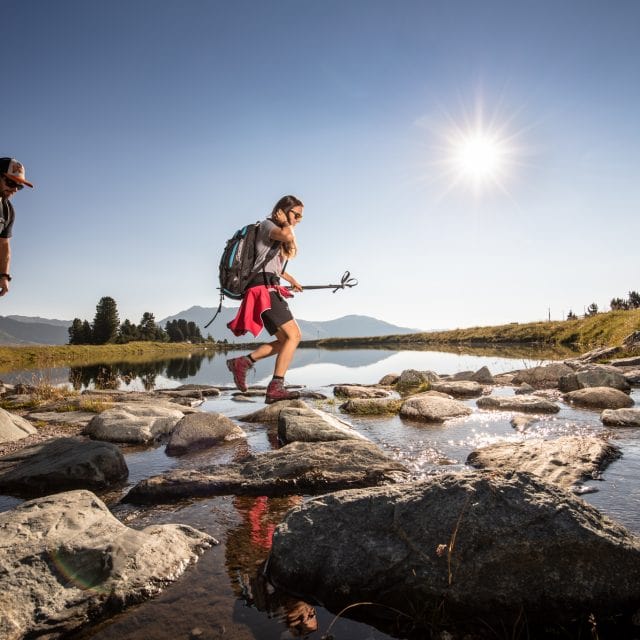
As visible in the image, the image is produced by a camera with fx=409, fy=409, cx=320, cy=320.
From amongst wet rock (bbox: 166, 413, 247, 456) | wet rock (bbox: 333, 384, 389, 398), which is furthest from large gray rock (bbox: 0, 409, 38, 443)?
wet rock (bbox: 333, 384, 389, 398)

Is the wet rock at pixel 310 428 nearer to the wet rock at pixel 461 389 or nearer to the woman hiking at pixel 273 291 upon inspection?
the woman hiking at pixel 273 291

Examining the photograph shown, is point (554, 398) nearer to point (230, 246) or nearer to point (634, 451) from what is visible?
point (634, 451)

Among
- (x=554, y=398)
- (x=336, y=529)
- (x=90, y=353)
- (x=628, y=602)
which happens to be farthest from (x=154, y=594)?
(x=90, y=353)

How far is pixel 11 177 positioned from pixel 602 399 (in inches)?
498

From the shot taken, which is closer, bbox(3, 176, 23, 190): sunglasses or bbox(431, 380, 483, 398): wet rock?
bbox(3, 176, 23, 190): sunglasses

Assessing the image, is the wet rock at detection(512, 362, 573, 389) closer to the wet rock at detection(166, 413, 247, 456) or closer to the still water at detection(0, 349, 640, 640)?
the still water at detection(0, 349, 640, 640)

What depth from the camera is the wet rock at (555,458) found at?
14.9ft

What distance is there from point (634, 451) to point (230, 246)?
677 centimetres

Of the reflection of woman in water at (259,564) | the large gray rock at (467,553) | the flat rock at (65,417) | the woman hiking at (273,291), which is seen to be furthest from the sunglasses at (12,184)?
the large gray rock at (467,553)

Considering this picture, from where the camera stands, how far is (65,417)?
9.84 m

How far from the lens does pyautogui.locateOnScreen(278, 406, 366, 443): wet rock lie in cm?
653

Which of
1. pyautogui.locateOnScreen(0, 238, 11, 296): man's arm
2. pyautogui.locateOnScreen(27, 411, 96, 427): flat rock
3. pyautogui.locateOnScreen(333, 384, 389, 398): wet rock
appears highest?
pyautogui.locateOnScreen(0, 238, 11, 296): man's arm

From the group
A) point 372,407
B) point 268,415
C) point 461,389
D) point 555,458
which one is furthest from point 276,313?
point 461,389

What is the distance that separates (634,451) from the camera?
560 centimetres
